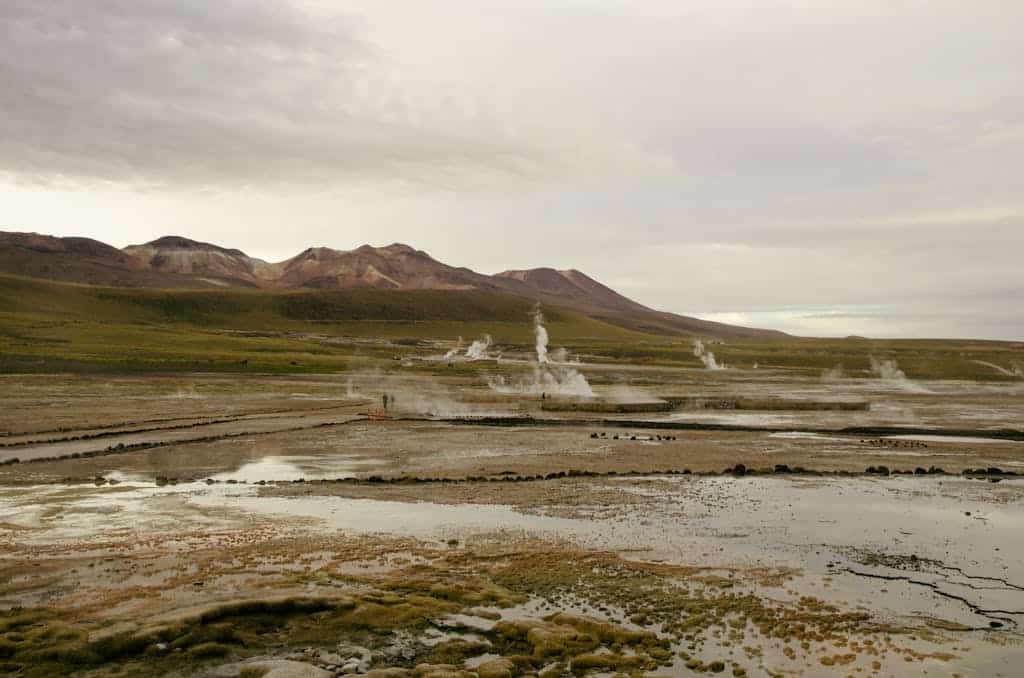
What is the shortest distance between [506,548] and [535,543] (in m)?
1.18

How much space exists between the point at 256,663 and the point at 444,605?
5.10m

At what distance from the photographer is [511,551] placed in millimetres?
24469

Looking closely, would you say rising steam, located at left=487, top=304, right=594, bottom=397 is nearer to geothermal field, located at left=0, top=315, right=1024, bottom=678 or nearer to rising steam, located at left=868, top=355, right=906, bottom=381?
geothermal field, located at left=0, top=315, right=1024, bottom=678

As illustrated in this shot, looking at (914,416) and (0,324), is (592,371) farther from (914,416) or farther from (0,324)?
(0,324)

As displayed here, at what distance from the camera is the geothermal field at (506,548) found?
16.7 metres

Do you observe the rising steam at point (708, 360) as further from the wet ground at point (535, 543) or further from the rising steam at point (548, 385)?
the wet ground at point (535, 543)

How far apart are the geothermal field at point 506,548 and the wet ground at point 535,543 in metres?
0.12

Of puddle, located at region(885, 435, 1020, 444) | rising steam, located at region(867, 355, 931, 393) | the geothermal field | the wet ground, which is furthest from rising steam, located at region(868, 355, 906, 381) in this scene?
the wet ground

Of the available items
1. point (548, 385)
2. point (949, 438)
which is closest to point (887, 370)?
point (548, 385)

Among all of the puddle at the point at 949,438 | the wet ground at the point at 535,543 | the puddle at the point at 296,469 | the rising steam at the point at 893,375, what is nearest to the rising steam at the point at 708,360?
the rising steam at the point at 893,375

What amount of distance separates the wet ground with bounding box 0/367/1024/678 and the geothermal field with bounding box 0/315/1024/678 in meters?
0.12

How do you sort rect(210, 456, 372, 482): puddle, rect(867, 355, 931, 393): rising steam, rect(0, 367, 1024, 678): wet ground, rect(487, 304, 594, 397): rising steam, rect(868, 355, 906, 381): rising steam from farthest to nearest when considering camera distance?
rect(868, 355, 906, 381): rising steam
rect(867, 355, 931, 393): rising steam
rect(487, 304, 594, 397): rising steam
rect(210, 456, 372, 482): puddle
rect(0, 367, 1024, 678): wet ground

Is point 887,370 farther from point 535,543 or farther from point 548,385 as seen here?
point 535,543

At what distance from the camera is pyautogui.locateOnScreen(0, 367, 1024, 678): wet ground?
55.9 feet
